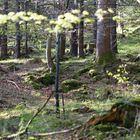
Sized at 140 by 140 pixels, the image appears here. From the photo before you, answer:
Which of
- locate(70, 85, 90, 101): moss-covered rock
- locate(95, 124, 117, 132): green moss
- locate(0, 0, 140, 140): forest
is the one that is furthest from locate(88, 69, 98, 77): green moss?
locate(95, 124, 117, 132): green moss

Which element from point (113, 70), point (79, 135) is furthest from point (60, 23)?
point (113, 70)

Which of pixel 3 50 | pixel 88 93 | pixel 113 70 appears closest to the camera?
pixel 88 93

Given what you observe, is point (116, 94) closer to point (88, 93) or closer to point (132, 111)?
point (88, 93)

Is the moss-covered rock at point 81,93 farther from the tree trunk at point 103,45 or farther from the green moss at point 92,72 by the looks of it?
the tree trunk at point 103,45

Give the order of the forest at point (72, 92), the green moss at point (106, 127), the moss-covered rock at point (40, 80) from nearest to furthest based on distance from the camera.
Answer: the forest at point (72, 92) < the green moss at point (106, 127) < the moss-covered rock at point (40, 80)

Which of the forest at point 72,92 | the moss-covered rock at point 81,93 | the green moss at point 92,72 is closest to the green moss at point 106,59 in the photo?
the forest at point 72,92

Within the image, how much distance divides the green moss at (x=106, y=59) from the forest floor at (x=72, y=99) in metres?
0.28

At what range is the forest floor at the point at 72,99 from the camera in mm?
7519

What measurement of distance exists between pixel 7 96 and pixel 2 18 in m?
9.32

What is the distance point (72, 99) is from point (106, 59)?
190 inches

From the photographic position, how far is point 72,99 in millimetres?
A: 13258

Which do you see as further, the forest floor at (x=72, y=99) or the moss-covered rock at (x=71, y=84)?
the moss-covered rock at (x=71, y=84)

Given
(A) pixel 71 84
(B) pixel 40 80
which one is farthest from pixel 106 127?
(B) pixel 40 80

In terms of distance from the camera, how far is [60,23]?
5.14m
